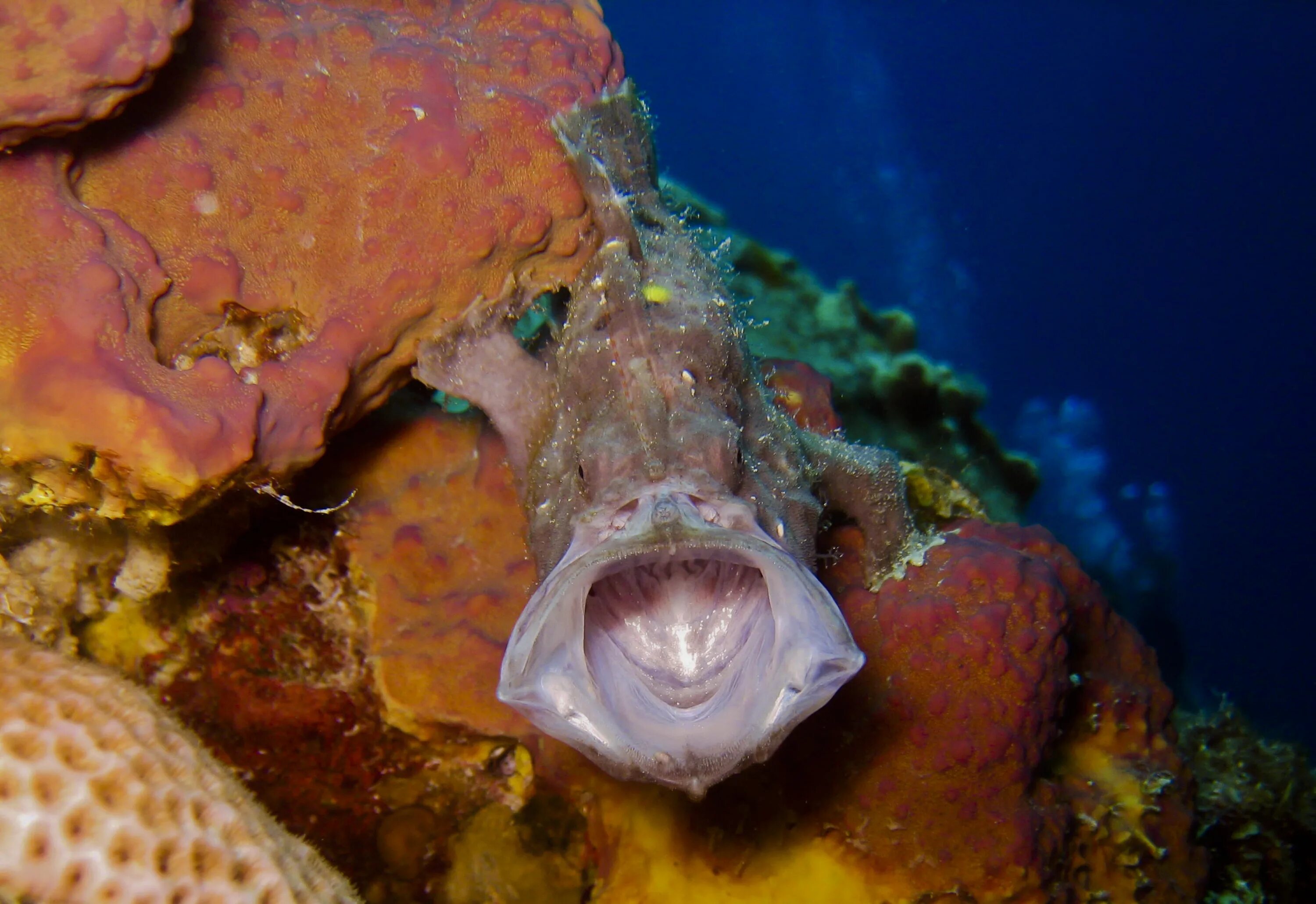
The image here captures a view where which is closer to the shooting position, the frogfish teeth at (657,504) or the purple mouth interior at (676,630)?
the frogfish teeth at (657,504)

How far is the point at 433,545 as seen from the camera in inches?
149

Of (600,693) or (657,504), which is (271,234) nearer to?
(657,504)

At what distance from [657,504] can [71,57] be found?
7.85ft

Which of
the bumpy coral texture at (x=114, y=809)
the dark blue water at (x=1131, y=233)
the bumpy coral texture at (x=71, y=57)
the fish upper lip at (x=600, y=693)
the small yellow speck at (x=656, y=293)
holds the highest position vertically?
the dark blue water at (x=1131, y=233)

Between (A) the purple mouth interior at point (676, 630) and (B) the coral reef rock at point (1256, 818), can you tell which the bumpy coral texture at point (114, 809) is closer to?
(A) the purple mouth interior at point (676, 630)

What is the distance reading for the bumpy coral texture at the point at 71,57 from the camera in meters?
2.21

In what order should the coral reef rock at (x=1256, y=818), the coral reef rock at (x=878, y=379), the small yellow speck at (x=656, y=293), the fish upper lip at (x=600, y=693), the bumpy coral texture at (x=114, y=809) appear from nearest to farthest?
1. the bumpy coral texture at (x=114, y=809)
2. the fish upper lip at (x=600, y=693)
3. the small yellow speck at (x=656, y=293)
4. the coral reef rock at (x=1256, y=818)
5. the coral reef rock at (x=878, y=379)

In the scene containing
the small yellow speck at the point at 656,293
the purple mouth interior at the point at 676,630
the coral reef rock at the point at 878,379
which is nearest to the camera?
the purple mouth interior at the point at 676,630

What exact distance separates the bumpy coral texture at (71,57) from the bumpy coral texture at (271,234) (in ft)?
0.82

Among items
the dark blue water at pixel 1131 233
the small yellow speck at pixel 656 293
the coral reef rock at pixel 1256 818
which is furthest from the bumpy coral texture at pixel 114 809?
the dark blue water at pixel 1131 233

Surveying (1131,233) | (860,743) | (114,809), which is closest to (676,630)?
(860,743)

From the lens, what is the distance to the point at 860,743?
349 centimetres

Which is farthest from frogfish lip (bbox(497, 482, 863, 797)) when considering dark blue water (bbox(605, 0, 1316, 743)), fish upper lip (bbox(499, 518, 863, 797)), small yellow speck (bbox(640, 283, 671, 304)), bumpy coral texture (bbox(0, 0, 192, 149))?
dark blue water (bbox(605, 0, 1316, 743))

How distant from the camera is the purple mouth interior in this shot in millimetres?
2551
